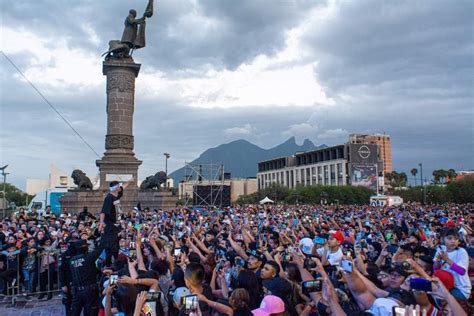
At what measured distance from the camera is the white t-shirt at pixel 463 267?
4719 millimetres

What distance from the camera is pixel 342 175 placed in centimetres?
9519

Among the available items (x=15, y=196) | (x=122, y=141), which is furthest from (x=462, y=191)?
(x=15, y=196)

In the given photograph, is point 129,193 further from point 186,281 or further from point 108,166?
point 186,281

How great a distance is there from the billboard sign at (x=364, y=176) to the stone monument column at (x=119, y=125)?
246 feet

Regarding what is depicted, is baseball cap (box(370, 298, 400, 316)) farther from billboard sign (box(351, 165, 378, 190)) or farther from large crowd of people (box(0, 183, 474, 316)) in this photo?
billboard sign (box(351, 165, 378, 190))

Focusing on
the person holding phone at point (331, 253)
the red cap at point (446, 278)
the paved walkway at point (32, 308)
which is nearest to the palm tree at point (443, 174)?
the person holding phone at point (331, 253)

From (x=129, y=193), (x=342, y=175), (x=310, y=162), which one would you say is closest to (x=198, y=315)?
(x=129, y=193)

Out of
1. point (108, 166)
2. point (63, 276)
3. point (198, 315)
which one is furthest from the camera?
point (108, 166)

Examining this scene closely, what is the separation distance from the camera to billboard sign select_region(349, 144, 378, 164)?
92.6 metres

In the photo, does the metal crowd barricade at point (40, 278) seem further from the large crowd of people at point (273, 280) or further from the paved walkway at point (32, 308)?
the large crowd of people at point (273, 280)

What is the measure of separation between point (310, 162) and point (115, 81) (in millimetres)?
87464

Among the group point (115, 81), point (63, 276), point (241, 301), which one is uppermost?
point (115, 81)

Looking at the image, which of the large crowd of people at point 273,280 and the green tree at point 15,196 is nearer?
the large crowd of people at point 273,280

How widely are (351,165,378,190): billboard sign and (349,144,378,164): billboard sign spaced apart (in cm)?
143
